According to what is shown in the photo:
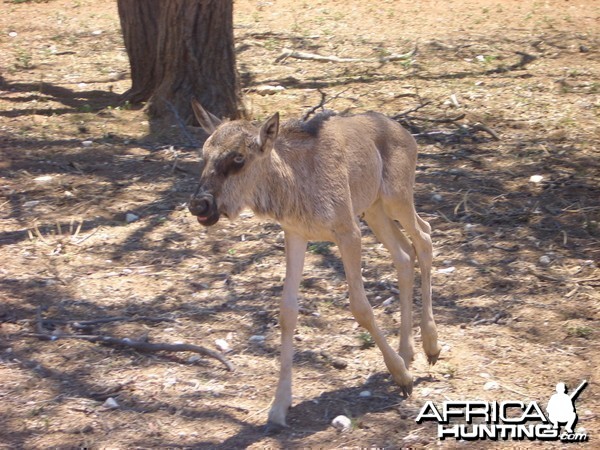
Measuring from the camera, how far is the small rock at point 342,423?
17.5ft

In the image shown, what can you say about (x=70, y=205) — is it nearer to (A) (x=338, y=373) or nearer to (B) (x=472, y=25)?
(A) (x=338, y=373)

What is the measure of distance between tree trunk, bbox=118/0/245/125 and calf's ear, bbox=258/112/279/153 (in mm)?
5164

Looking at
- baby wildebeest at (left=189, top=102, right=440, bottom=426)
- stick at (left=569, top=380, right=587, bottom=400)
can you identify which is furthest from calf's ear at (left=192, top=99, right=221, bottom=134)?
stick at (left=569, top=380, right=587, bottom=400)

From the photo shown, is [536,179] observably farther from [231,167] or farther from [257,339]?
[231,167]

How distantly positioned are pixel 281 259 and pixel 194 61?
3.69 meters

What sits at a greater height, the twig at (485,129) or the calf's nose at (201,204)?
the calf's nose at (201,204)

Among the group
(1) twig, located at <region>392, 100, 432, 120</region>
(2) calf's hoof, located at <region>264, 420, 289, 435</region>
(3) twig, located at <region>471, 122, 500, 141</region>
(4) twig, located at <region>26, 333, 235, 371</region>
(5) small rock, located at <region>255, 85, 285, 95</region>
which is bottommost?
(2) calf's hoof, located at <region>264, 420, 289, 435</region>

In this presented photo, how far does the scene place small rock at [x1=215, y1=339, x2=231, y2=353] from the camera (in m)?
6.37

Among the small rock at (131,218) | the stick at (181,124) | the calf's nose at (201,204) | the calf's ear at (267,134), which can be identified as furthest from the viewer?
the stick at (181,124)

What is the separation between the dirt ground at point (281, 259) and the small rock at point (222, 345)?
60 mm

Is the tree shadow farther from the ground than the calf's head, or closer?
closer

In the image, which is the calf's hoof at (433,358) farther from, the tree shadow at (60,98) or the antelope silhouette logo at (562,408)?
Result: the tree shadow at (60,98)

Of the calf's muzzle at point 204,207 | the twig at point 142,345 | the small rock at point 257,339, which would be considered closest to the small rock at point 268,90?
the small rock at point 257,339

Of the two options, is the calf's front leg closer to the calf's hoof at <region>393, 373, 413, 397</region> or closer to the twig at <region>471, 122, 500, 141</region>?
the calf's hoof at <region>393, 373, 413, 397</region>
